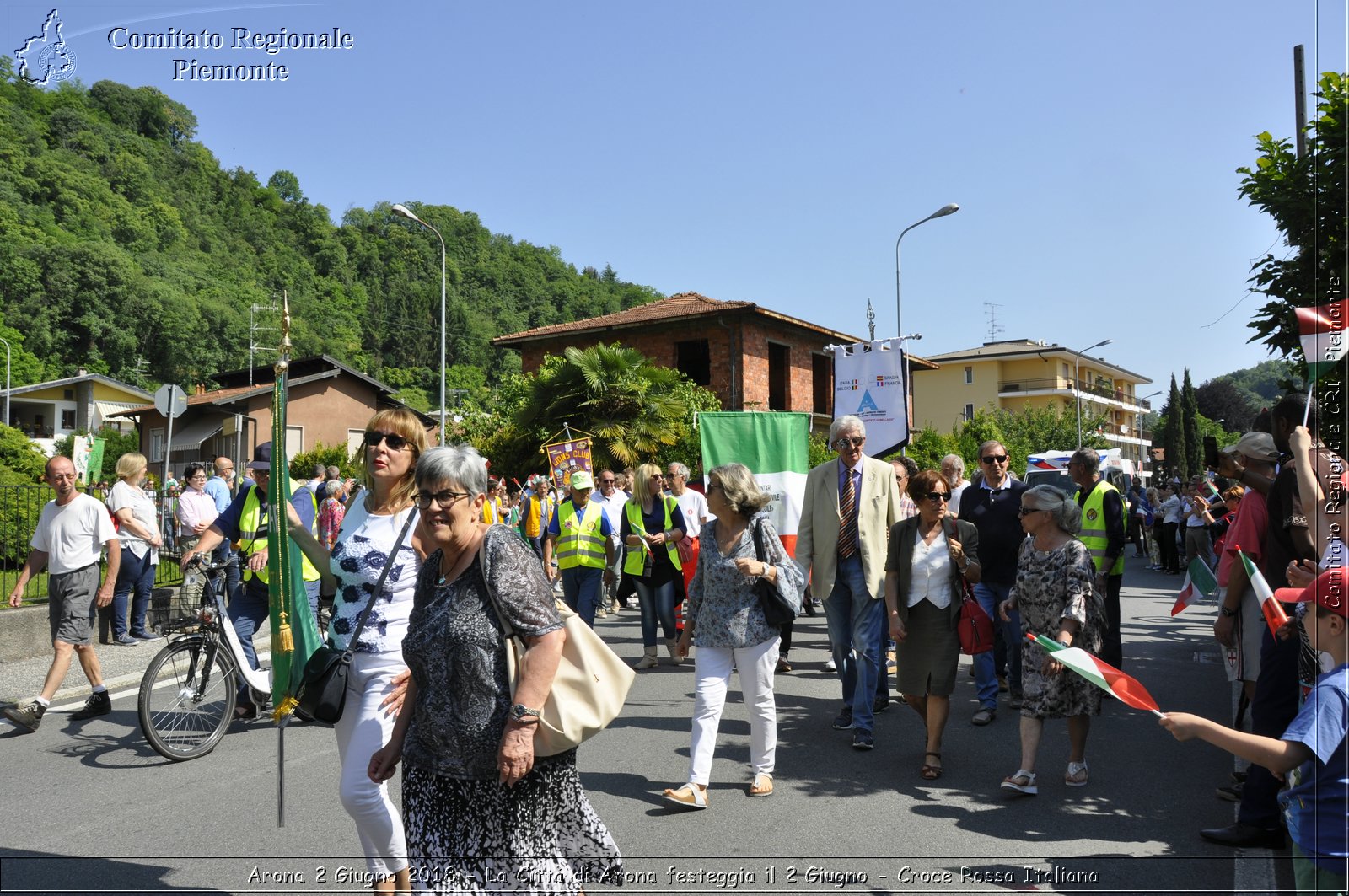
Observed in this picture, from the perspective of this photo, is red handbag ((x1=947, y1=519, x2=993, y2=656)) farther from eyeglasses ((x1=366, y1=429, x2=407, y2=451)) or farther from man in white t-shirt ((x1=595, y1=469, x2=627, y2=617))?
man in white t-shirt ((x1=595, y1=469, x2=627, y2=617))

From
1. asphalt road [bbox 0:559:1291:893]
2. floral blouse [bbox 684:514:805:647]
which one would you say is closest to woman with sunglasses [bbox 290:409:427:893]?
asphalt road [bbox 0:559:1291:893]

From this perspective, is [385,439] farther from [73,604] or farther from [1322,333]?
[73,604]

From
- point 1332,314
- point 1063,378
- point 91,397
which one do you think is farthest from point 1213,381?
point 1332,314

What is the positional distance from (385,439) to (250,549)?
12.0 ft

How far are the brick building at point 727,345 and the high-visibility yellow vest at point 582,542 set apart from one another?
2162cm

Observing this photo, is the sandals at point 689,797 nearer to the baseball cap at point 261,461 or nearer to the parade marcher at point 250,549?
the parade marcher at point 250,549

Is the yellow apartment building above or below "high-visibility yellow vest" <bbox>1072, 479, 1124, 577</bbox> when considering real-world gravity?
above

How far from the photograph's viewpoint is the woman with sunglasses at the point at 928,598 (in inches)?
228

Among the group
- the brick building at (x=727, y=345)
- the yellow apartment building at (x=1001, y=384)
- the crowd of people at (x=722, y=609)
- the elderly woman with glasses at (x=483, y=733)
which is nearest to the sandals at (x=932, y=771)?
the crowd of people at (x=722, y=609)

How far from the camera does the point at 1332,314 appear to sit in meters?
4.21

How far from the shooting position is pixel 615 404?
2375 centimetres

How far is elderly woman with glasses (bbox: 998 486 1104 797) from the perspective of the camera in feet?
17.1

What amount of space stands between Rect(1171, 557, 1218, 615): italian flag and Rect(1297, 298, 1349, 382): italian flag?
190 centimetres

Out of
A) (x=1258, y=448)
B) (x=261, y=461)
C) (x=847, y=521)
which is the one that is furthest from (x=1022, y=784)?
(x=261, y=461)
